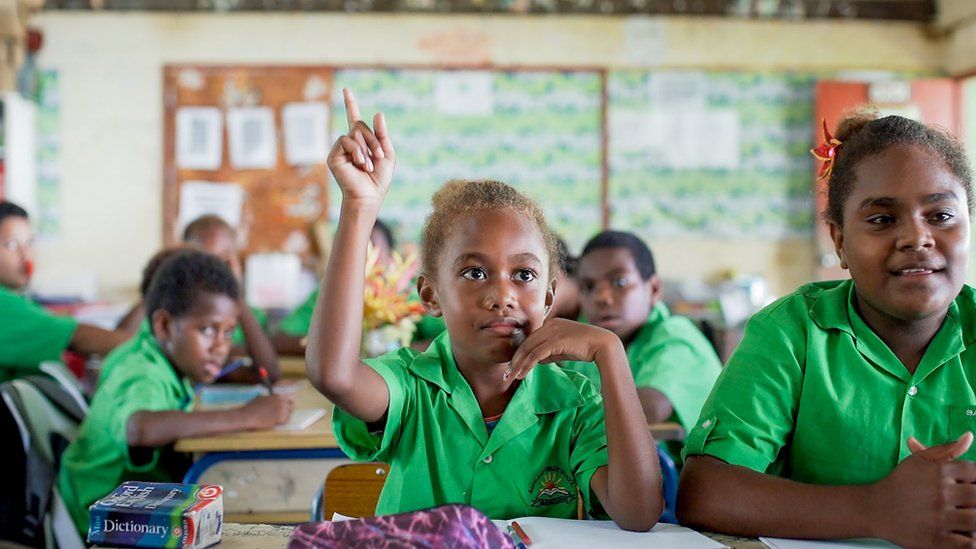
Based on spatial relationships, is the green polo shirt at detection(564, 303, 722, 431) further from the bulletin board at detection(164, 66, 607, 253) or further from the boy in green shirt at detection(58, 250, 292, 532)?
the bulletin board at detection(164, 66, 607, 253)

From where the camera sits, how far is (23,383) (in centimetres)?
221

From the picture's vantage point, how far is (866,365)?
126 centimetres

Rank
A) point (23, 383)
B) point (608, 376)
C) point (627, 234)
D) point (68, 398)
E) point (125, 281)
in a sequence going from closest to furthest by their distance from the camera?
point (608, 376)
point (23, 383)
point (68, 398)
point (627, 234)
point (125, 281)

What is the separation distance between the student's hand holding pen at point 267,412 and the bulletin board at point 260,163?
3.24 meters

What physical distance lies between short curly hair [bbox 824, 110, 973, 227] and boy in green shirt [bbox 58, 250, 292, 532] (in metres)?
1.44

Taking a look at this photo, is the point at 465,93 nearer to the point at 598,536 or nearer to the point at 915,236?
the point at 915,236

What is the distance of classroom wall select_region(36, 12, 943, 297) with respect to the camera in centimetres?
536

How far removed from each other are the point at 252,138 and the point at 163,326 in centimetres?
318

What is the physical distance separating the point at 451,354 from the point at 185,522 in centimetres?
50

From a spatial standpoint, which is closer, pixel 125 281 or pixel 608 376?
pixel 608 376

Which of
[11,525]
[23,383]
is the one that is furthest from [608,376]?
[23,383]

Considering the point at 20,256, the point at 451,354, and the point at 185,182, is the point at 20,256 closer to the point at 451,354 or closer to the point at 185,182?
the point at 185,182

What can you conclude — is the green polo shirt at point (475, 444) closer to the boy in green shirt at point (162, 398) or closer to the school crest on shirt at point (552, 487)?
the school crest on shirt at point (552, 487)

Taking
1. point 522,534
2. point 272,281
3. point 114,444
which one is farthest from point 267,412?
point 272,281
